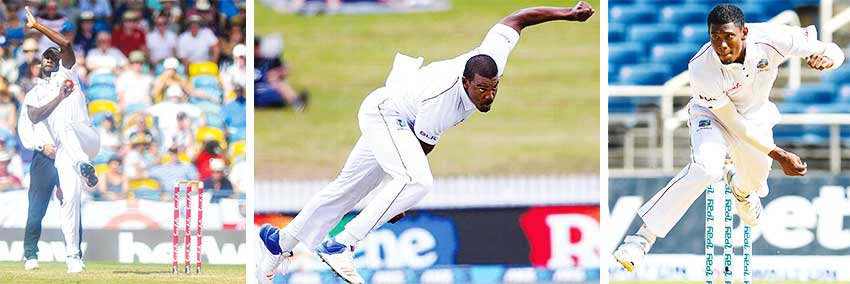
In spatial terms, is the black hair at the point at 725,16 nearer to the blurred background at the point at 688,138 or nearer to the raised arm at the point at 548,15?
the raised arm at the point at 548,15

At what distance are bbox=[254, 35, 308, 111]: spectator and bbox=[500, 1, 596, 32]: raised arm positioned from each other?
276 centimetres

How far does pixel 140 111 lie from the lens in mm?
9531

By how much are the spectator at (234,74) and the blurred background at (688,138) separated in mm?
2452

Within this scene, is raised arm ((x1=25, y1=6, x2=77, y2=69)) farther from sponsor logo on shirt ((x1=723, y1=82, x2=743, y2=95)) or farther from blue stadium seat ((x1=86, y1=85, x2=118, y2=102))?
sponsor logo on shirt ((x1=723, y1=82, x2=743, y2=95))

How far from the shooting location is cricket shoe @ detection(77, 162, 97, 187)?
9.40 metres

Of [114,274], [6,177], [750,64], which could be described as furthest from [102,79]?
[750,64]

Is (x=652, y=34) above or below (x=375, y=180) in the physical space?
above

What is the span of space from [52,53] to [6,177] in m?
0.89

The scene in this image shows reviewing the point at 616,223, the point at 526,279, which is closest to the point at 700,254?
the point at 616,223

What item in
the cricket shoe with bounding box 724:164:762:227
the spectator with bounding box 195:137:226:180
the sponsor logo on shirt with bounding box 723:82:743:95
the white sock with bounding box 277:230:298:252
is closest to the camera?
the sponsor logo on shirt with bounding box 723:82:743:95

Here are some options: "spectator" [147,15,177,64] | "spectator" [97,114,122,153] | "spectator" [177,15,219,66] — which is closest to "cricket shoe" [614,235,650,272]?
"spectator" [177,15,219,66]

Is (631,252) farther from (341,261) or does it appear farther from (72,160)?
(72,160)

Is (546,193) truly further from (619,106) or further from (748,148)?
(748,148)

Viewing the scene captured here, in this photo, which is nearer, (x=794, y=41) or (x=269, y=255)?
(x=794, y=41)
